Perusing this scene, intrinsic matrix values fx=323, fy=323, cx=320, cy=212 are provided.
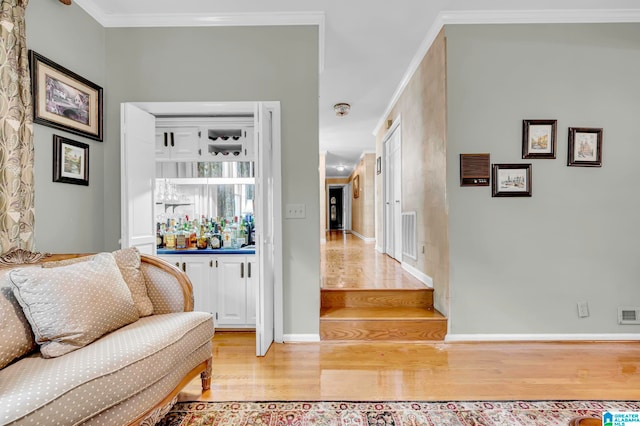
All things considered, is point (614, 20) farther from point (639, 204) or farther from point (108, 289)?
point (108, 289)

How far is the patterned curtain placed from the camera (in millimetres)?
1811

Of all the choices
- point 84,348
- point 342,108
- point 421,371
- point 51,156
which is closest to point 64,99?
point 51,156

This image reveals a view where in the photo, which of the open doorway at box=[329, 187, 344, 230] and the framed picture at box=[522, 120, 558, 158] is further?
the open doorway at box=[329, 187, 344, 230]

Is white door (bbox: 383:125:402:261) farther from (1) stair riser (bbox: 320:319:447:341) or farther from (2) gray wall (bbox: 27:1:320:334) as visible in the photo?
(2) gray wall (bbox: 27:1:320:334)

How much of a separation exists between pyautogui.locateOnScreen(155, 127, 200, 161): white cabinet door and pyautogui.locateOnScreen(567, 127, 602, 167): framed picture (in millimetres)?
3423

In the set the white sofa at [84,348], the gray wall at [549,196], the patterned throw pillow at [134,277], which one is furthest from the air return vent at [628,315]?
the patterned throw pillow at [134,277]

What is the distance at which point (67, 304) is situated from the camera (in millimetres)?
1479

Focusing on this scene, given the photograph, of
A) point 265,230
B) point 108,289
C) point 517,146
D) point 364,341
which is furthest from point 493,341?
point 108,289

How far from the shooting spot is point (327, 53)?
10.9ft

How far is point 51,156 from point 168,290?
131cm

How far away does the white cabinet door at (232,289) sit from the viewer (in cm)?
302

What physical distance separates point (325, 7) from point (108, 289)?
2.55 meters

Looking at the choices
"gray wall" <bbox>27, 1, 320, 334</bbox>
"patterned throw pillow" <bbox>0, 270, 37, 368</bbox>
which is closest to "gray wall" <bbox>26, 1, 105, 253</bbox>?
"gray wall" <bbox>27, 1, 320, 334</bbox>

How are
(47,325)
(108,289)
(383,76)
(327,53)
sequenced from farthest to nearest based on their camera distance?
1. (383,76)
2. (327,53)
3. (108,289)
4. (47,325)
